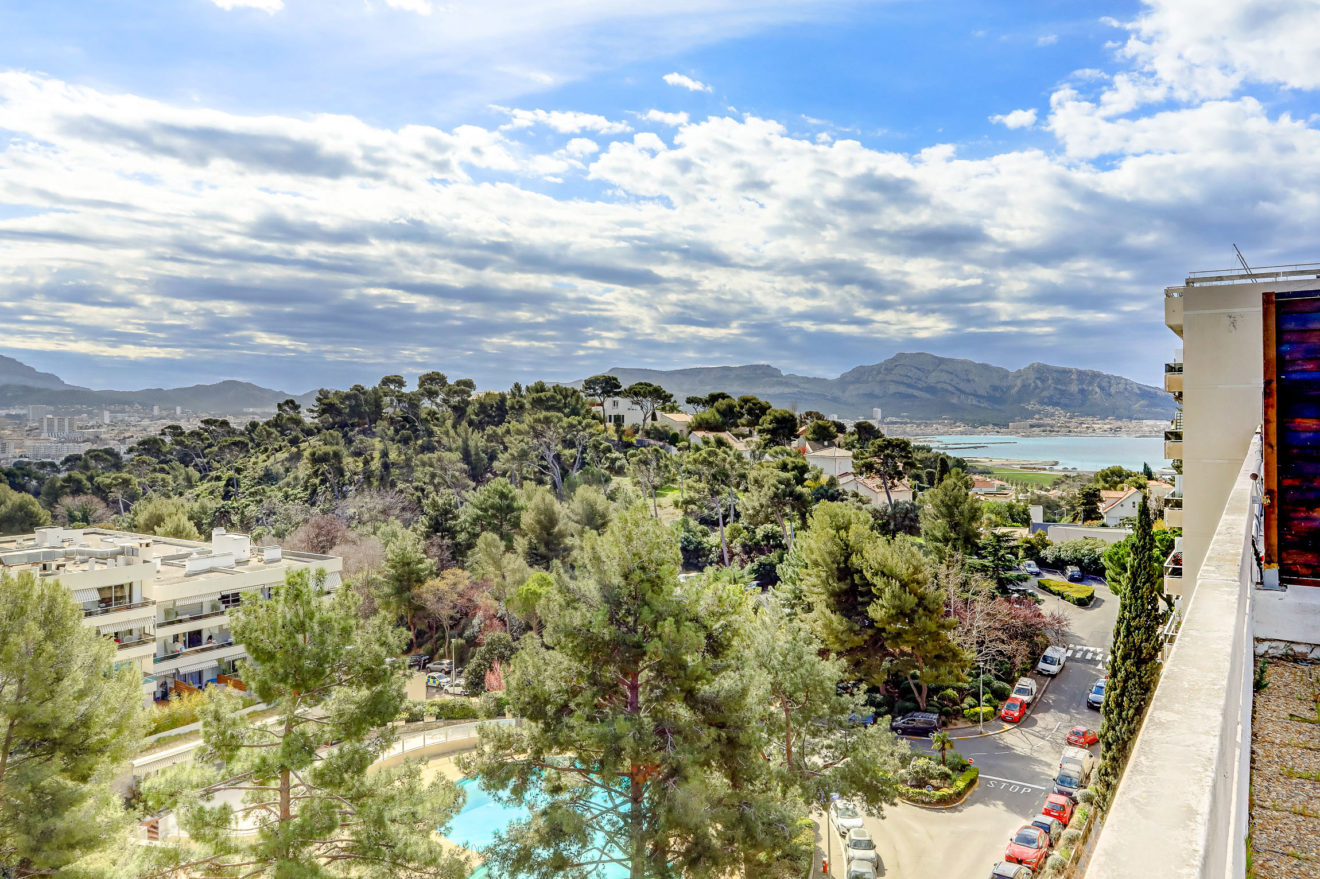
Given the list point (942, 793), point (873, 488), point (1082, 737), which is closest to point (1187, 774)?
point (942, 793)

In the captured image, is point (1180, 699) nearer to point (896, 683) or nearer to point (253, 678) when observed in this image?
point (253, 678)

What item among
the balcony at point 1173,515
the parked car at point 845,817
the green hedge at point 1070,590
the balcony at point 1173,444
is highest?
the balcony at point 1173,444

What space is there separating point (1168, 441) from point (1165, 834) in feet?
52.8

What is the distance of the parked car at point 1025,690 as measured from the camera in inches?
767

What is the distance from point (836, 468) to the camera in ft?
154

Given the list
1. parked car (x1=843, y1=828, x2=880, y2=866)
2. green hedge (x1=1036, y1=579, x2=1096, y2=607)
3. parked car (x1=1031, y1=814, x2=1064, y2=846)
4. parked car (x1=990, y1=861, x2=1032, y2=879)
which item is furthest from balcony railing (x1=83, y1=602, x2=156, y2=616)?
green hedge (x1=1036, y1=579, x2=1096, y2=607)

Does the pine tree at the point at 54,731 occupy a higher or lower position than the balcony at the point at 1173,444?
lower

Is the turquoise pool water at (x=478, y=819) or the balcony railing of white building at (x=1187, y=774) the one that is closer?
the balcony railing of white building at (x=1187, y=774)

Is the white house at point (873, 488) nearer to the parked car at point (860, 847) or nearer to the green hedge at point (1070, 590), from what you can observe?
the green hedge at point (1070, 590)

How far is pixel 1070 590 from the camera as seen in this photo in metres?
29.7

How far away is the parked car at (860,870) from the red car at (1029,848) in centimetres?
235

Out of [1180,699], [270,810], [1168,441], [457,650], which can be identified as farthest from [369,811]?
[457,650]

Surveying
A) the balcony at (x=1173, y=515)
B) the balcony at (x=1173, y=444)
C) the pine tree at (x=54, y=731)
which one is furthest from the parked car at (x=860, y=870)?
the pine tree at (x=54, y=731)

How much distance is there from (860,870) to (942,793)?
3.70 metres
